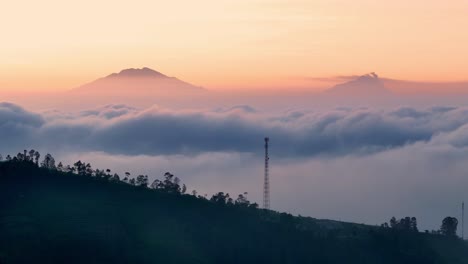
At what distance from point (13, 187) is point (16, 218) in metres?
14.9

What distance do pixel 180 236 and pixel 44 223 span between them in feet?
88.3

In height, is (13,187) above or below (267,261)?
above

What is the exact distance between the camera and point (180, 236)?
19675 cm

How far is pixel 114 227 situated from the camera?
188 meters

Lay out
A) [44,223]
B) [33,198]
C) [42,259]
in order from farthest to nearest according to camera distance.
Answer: [33,198] → [44,223] → [42,259]

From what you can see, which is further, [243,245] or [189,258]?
[243,245]

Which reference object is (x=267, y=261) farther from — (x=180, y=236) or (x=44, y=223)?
(x=44, y=223)

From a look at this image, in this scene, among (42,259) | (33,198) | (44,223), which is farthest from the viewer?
(33,198)

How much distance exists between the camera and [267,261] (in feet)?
634

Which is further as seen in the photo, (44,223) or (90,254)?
(44,223)

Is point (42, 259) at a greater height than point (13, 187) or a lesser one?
lesser

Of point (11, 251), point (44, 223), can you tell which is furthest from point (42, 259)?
point (44, 223)

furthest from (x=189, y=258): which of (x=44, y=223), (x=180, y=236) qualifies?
(x=44, y=223)

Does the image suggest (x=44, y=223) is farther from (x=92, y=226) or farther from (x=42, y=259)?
(x=42, y=259)
